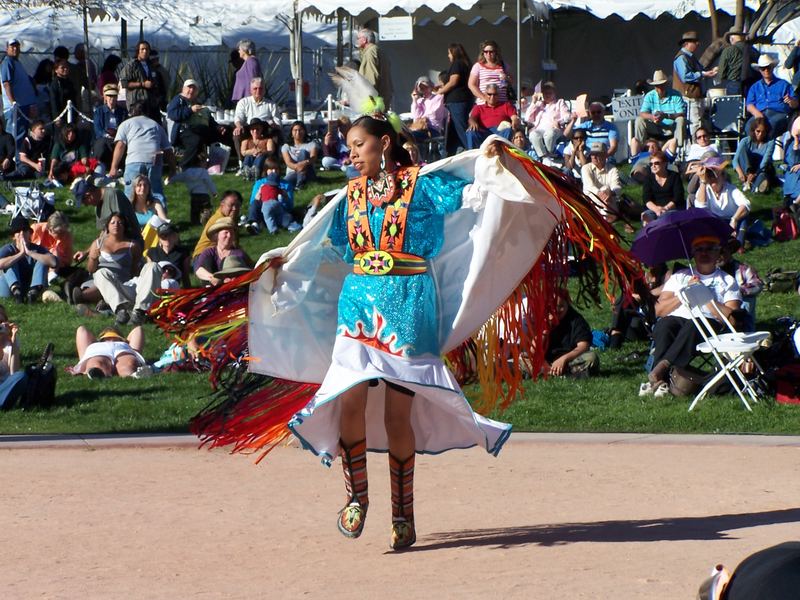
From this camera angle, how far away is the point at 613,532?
215 inches

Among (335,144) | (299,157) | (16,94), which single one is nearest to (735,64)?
(335,144)

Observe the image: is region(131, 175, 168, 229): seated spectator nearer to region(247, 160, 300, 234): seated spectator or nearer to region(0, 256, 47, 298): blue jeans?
region(247, 160, 300, 234): seated spectator

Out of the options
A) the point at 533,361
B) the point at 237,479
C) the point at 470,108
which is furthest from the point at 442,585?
the point at 470,108

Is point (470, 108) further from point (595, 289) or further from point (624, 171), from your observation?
point (595, 289)

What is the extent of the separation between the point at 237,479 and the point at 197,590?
1.94 m

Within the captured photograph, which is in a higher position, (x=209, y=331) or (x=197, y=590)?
(x=209, y=331)

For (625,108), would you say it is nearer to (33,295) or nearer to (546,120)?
(546,120)

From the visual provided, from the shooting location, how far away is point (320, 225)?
224 inches

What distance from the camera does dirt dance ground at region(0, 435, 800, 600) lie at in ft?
15.5

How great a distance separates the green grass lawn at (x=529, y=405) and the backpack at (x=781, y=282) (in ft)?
1.02

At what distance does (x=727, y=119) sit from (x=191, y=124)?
653 cm

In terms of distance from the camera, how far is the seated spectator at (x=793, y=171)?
13547mm

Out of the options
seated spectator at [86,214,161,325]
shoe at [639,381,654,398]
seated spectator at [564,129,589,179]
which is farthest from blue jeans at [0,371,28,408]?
seated spectator at [564,129,589,179]

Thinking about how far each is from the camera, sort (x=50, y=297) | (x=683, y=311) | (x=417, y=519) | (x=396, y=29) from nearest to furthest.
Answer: (x=417, y=519) → (x=683, y=311) → (x=50, y=297) → (x=396, y=29)
